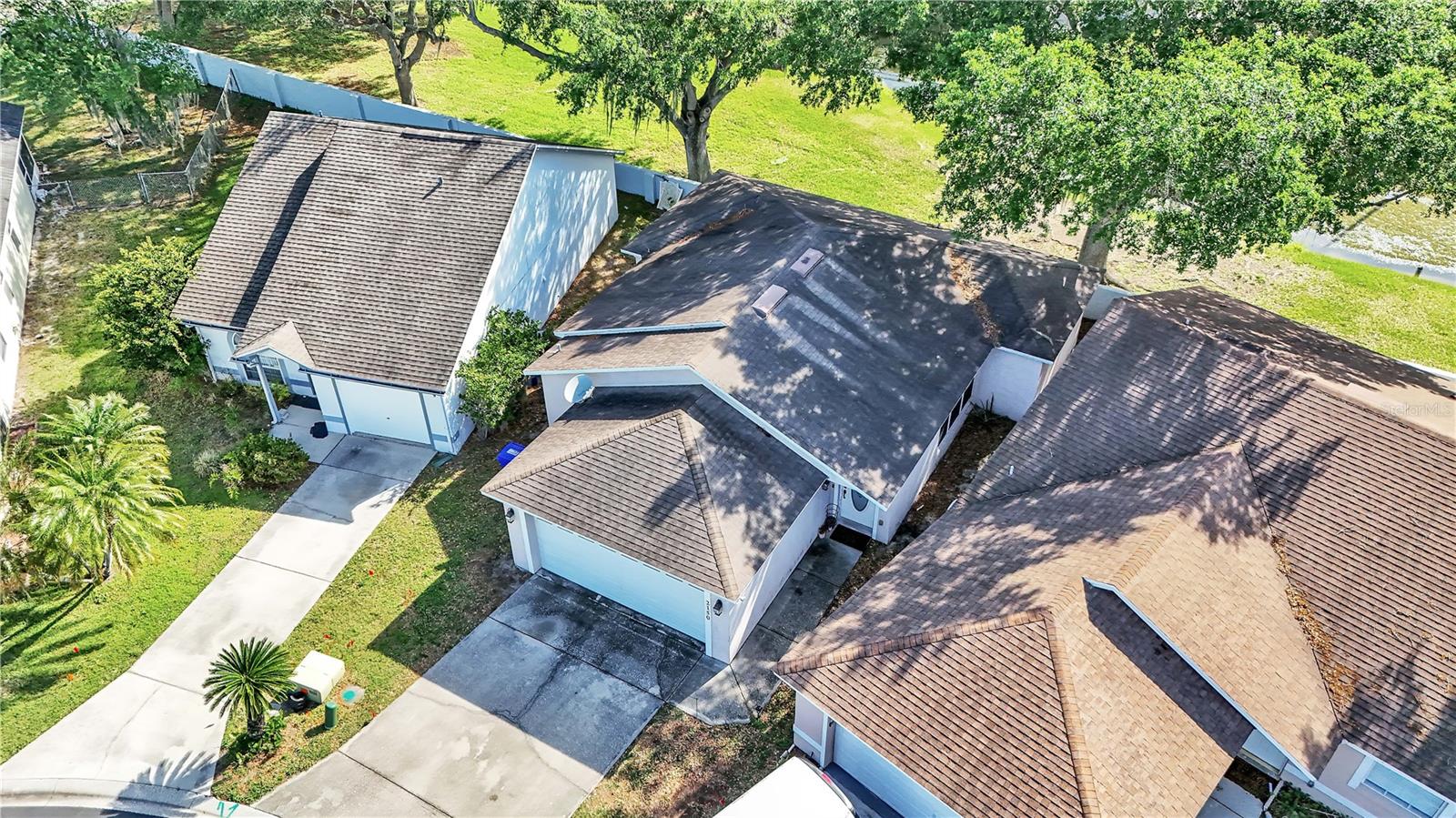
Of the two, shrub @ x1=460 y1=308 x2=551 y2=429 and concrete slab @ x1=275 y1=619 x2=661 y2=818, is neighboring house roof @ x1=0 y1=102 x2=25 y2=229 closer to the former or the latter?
shrub @ x1=460 y1=308 x2=551 y2=429

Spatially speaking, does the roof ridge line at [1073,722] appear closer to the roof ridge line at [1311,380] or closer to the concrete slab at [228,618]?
the roof ridge line at [1311,380]

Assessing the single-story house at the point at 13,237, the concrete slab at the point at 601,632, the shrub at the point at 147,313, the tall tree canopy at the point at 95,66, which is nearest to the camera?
the concrete slab at the point at 601,632

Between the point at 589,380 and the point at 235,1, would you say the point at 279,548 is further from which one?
the point at 235,1

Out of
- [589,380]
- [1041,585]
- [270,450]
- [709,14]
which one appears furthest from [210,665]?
[709,14]

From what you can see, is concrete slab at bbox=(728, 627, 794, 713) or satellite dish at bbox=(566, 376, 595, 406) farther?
satellite dish at bbox=(566, 376, 595, 406)

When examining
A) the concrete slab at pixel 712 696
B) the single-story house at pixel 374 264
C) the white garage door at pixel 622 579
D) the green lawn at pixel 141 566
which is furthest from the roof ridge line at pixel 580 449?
the green lawn at pixel 141 566

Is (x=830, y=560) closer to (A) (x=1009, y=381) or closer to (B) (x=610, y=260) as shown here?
(A) (x=1009, y=381)

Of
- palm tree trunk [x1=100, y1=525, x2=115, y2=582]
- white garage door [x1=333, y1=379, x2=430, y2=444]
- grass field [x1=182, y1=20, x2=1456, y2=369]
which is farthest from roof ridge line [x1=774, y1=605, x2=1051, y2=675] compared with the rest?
grass field [x1=182, y1=20, x2=1456, y2=369]
